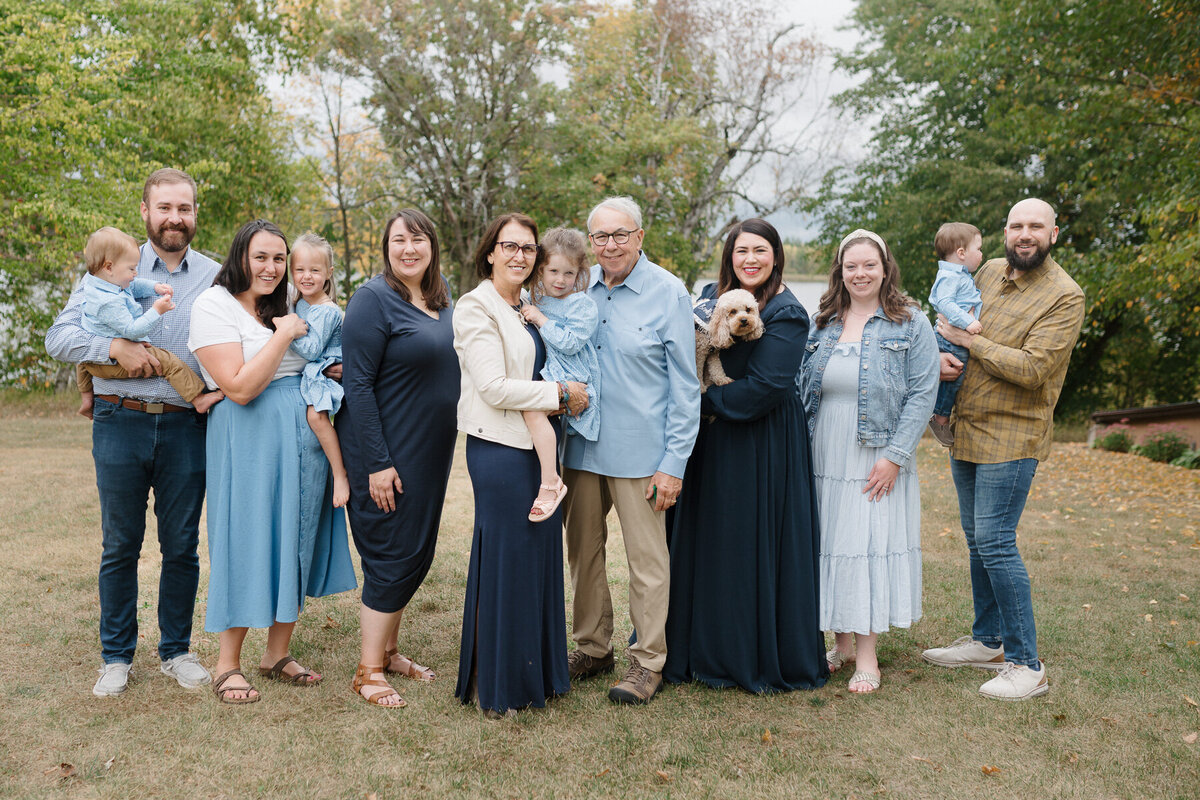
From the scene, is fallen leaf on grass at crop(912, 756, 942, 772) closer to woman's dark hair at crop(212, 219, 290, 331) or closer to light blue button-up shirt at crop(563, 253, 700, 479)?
light blue button-up shirt at crop(563, 253, 700, 479)

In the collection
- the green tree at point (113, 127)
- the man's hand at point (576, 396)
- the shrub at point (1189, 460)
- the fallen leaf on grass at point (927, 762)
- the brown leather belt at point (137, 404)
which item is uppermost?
the green tree at point (113, 127)

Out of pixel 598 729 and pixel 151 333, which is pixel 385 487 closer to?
pixel 151 333

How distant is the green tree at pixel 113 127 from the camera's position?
458 inches

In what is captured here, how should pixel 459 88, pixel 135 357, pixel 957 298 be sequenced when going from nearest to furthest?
pixel 135 357, pixel 957 298, pixel 459 88

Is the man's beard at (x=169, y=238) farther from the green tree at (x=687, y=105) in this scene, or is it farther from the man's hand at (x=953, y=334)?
the green tree at (x=687, y=105)

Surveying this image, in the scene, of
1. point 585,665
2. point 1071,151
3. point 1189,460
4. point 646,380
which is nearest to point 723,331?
point 646,380

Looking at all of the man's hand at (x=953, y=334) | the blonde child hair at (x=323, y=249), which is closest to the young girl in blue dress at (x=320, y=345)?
the blonde child hair at (x=323, y=249)

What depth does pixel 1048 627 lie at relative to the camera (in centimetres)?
546

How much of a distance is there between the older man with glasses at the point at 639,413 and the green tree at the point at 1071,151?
7.49 m

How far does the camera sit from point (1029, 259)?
430cm

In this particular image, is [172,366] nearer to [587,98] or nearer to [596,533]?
[596,533]

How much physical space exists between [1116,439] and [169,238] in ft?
53.0

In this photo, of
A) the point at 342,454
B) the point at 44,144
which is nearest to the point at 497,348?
the point at 342,454

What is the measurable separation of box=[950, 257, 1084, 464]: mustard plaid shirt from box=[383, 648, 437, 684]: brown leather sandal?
9.73 feet
